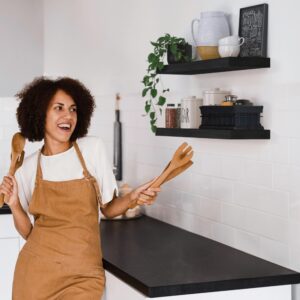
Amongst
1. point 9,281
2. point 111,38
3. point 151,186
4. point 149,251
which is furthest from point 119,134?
point 151,186

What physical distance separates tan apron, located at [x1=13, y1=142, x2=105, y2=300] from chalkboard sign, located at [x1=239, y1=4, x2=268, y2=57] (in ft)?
2.60

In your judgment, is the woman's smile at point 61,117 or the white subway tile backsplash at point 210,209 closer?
the woman's smile at point 61,117

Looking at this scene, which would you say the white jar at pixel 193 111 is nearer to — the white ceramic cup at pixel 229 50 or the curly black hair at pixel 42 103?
the white ceramic cup at pixel 229 50

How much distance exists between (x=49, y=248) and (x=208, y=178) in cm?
89

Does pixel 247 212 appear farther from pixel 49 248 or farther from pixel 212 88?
pixel 49 248

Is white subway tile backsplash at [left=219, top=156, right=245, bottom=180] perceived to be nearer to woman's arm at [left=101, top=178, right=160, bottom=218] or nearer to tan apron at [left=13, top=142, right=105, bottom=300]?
woman's arm at [left=101, top=178, right=160, bottom=218]

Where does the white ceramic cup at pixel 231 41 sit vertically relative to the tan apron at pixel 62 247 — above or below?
above

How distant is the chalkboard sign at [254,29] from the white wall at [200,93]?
0.03 meters

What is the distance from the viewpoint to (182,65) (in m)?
2.99

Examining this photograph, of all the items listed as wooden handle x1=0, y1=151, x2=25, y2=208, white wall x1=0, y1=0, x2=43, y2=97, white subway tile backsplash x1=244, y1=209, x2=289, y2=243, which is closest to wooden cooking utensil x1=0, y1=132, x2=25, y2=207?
wooden handle x1=0, y1=151, x2=25, y2=208

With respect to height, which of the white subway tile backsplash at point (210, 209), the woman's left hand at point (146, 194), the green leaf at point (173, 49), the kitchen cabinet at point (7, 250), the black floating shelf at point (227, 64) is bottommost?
the kitchen cabinet at point (7, 250)

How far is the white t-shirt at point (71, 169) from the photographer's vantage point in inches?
106

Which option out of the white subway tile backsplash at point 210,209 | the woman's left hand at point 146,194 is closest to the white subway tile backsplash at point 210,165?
the white subway tile backsplash at point 210,209

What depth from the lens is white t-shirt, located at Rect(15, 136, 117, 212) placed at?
268 cm
